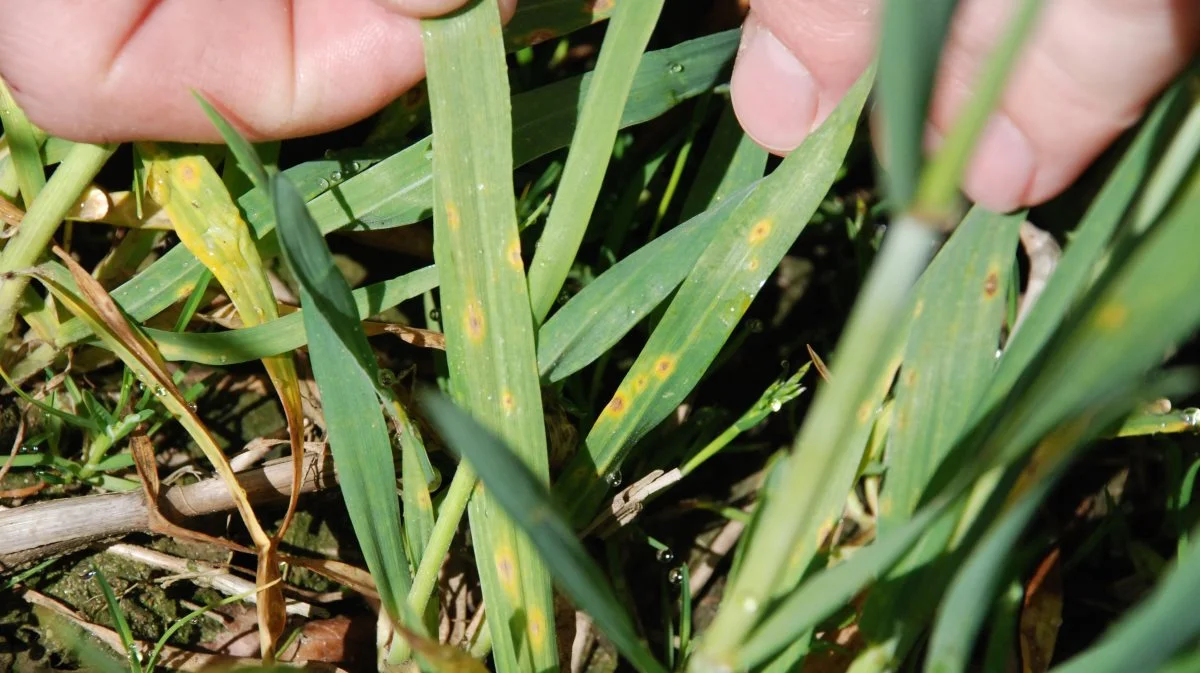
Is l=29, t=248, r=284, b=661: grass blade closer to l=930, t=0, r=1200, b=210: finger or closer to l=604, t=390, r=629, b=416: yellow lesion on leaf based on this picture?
l=604, t=390, r=629, b=416: yellow lesion on leaf

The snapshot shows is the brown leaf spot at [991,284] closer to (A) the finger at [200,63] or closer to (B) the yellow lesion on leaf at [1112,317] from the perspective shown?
(B) the yellow lesion on leaf at [1112,317]

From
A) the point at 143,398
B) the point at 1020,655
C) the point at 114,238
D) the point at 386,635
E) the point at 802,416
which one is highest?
the point at 114,238

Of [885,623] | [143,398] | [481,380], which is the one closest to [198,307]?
[143,398]

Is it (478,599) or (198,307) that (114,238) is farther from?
(478,599)

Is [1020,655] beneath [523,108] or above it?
beneath

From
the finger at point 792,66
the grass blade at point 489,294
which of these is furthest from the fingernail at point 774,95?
the grass blade at point 489,294
